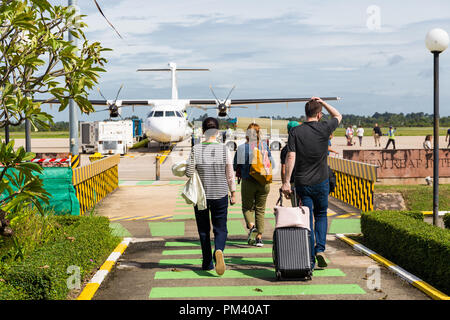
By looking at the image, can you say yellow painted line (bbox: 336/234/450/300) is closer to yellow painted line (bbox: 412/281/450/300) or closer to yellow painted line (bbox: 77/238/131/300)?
yellow painted line (bbox: 412/281/450/300)

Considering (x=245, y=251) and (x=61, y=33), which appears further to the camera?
(x=245, y=251)

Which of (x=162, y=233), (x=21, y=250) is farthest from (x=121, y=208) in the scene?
(x=21, y=250)

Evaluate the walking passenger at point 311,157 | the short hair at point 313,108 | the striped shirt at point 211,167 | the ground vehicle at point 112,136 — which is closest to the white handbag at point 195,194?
the striped shirt at point 211,167

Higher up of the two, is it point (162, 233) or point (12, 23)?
point (12, 23)

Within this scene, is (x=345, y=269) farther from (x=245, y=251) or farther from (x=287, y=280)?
(x=245, y=251)

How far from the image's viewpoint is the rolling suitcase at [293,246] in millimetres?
6121

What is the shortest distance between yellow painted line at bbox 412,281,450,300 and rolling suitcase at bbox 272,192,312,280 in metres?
1.20

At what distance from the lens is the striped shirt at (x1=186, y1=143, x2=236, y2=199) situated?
6.56 meters

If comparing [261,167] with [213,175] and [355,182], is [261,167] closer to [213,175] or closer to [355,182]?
[213,175]

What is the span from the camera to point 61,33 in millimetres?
5805

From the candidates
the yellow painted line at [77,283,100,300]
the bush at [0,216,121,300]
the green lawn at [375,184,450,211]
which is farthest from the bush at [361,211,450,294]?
the green lawn at [375,184,450,211]

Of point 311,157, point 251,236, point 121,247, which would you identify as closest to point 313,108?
point 311,157
